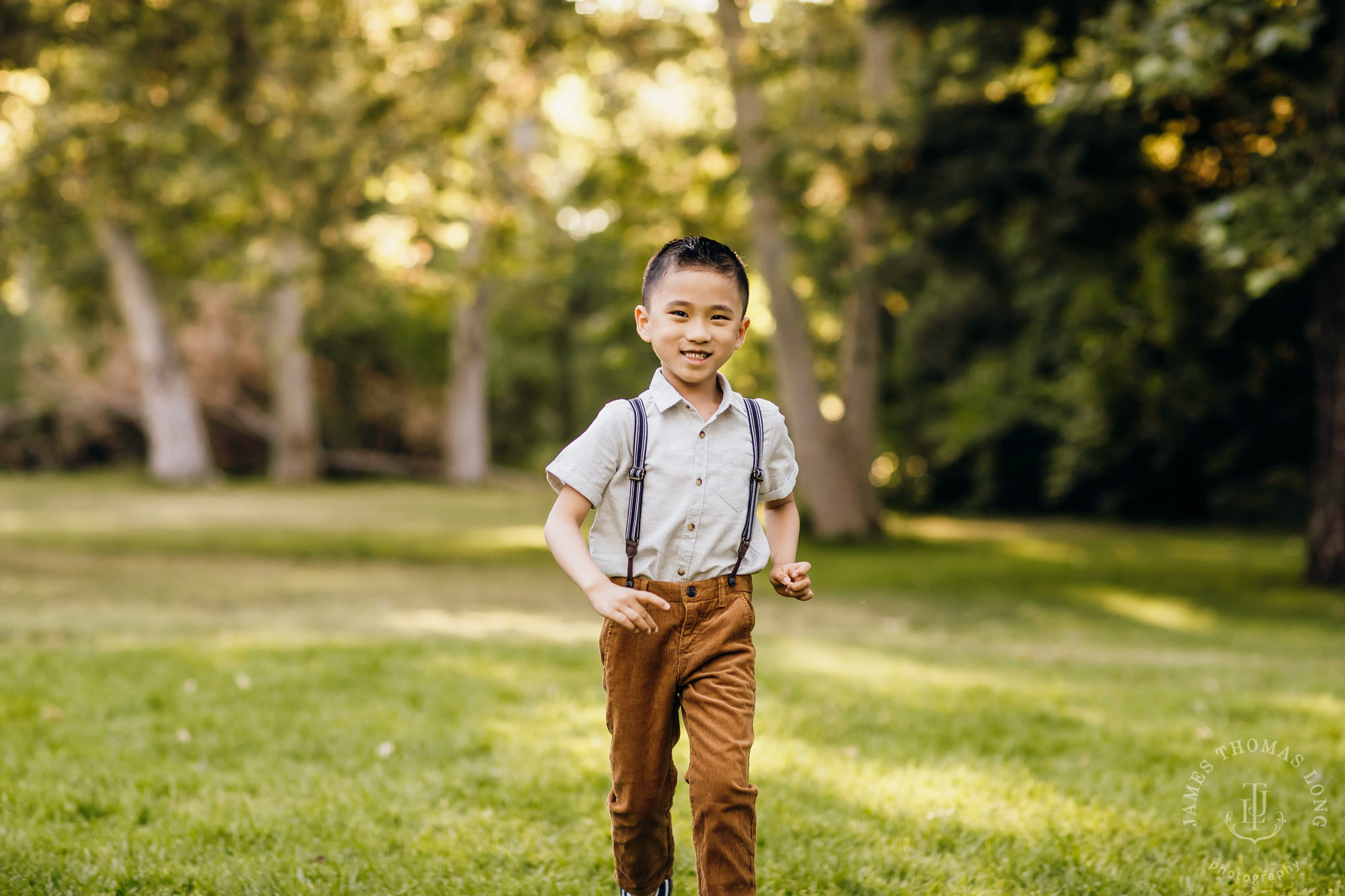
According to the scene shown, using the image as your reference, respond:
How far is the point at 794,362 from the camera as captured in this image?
56.0 feet

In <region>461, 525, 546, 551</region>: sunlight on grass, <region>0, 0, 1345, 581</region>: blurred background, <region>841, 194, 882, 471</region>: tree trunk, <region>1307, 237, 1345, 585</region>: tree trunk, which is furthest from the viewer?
<region>841, 194, 882, 471</region>: tree trunk

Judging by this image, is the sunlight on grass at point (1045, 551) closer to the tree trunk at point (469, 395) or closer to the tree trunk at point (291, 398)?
the tree trunk at point (469, 395)

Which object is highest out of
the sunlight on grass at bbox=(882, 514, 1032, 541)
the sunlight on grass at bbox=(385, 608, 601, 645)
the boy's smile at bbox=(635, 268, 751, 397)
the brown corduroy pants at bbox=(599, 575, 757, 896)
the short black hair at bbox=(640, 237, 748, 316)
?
the short black hair at bbox=(640, 237, 748, 316)

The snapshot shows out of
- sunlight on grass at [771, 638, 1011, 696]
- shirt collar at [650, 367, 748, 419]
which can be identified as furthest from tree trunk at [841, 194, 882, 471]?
shirt collar at [650, 367, 748, 419]

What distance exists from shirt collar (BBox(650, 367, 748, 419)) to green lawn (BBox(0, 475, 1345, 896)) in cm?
151

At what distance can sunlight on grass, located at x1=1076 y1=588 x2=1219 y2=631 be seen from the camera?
35.4 ft

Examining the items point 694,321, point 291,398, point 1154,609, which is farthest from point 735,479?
point 291,398

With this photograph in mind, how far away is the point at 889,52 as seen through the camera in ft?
56.5

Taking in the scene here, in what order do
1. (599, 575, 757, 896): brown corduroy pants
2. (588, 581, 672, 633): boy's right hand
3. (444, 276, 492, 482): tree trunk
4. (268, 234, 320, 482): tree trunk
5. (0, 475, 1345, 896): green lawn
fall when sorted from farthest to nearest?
(444, 276, 492, 482): tree trunk
(268, 234, 320, 482): tree trunk
(0, 475, 1345, 896): green lawn
(599, 575, 757, 896): brown corduroy pants
(588, 581, 672, 633): boy's right hand

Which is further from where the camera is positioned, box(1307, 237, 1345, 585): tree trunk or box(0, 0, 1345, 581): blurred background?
box(1307, 237, 1345, 585): tree trunk

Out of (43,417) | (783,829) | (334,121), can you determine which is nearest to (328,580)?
(334,121)

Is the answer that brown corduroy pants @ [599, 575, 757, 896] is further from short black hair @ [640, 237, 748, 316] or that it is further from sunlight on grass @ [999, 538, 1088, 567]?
sunlight on grass @ [999, 538, 1088, 567]

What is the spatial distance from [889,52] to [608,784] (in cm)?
1497

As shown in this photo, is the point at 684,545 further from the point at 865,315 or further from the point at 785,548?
the point at 865,315
